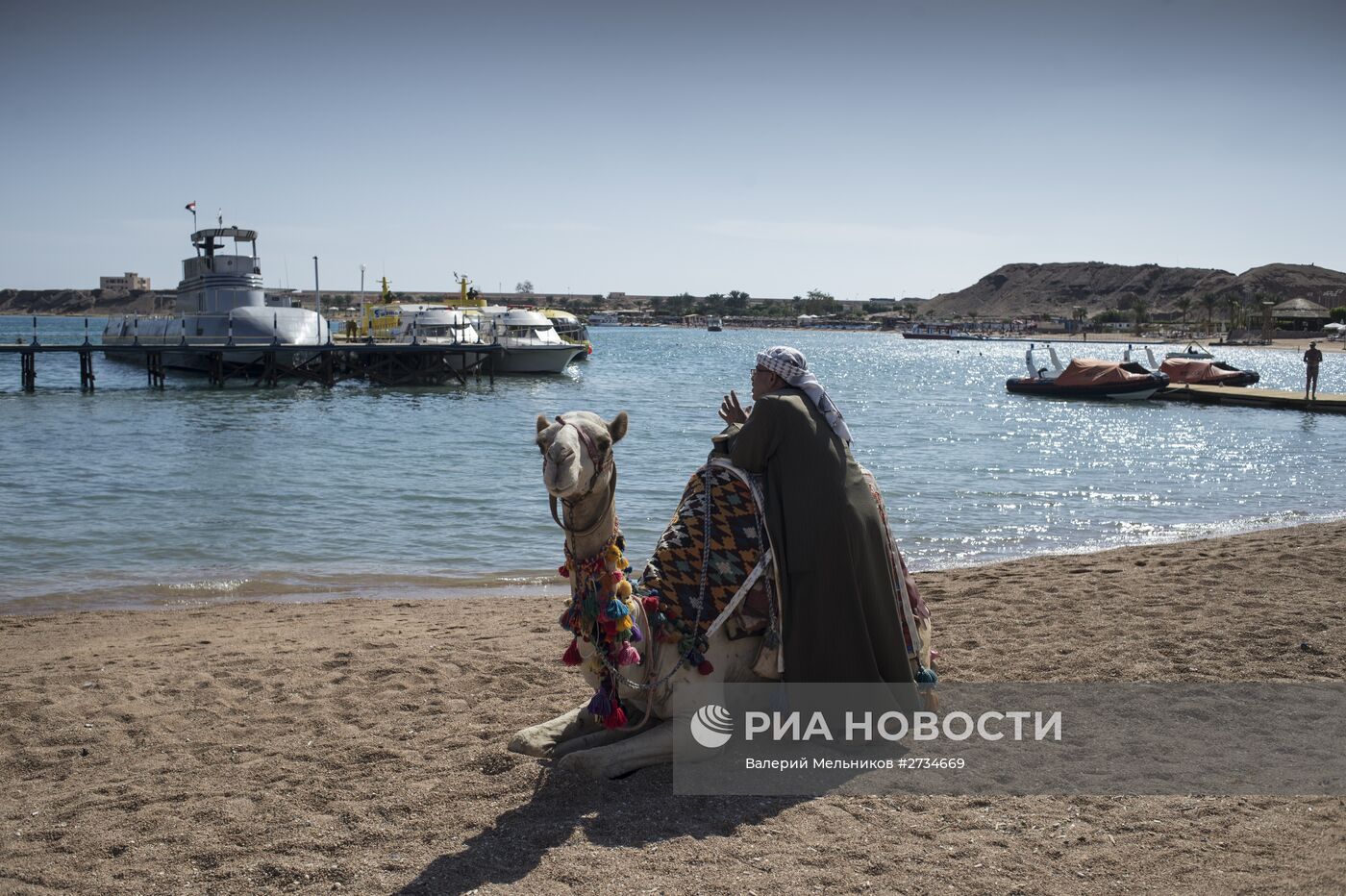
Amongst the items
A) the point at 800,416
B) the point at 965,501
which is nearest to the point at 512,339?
the point at 965,501

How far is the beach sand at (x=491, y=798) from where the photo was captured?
4254mm

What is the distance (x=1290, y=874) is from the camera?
4.06 meters

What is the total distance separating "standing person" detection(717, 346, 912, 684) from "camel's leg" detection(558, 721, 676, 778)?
27.1 inches

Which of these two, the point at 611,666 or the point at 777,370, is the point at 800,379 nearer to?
the point at 777,370

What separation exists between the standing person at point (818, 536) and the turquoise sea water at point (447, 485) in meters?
6.79

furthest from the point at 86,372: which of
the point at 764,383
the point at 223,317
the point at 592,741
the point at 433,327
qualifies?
the point at 764,383

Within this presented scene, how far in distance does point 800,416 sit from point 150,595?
8.96 m

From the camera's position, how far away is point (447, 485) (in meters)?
19.8

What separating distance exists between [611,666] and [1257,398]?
131ft

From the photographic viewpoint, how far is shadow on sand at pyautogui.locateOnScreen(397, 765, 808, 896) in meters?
4.29

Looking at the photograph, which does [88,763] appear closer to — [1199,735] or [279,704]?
[279,704]

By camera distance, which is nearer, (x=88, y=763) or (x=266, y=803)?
(x=266, y=803)

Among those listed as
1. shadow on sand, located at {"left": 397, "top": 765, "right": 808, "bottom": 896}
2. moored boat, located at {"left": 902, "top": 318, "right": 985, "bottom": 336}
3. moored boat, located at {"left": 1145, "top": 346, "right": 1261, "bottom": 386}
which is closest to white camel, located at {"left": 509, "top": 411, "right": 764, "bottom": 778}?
shadow on sand, located at {"left": 397, "top": 765, "right": 808, "bottom": 896}

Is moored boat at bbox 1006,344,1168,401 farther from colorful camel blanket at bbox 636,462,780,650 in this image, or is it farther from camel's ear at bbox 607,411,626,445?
camel's ear at bbox 607,411,626,445
